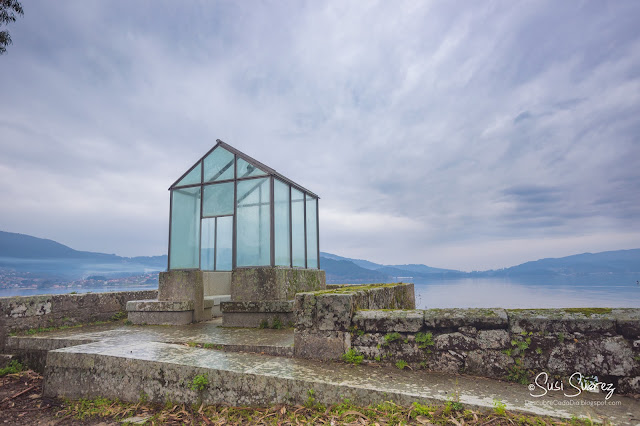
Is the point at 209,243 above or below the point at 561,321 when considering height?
above

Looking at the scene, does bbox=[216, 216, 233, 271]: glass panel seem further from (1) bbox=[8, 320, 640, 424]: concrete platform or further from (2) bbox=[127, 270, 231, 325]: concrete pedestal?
(1) bbox=[8, 320, 640, 424]: concrete platform

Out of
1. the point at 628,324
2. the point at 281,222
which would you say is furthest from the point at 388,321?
the point at 281,222

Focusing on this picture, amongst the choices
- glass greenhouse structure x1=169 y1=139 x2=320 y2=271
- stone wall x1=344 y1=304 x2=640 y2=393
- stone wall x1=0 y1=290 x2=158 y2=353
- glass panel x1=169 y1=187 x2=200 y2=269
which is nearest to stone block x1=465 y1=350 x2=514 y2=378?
stone wall x1=344 y1=304 x2=640 y2=393

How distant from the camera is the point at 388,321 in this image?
12.3ft

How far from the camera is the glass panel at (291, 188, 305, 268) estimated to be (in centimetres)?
834

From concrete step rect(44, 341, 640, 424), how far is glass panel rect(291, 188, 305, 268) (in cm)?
414

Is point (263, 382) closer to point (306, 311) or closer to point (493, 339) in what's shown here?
point (306, 311)

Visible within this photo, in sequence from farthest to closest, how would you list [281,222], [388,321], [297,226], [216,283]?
[216,283] < [297,226] < [281,222] < [388,321]

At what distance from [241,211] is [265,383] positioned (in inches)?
191

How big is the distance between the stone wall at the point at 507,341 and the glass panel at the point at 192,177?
5.80 meters

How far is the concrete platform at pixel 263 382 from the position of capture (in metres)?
2.79

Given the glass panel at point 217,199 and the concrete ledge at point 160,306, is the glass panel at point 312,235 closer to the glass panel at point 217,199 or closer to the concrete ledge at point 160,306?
the glass panel at point 217,199

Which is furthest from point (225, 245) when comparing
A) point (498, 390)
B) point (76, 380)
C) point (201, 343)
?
point (498, 390)

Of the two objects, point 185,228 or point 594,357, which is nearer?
point 594,357
